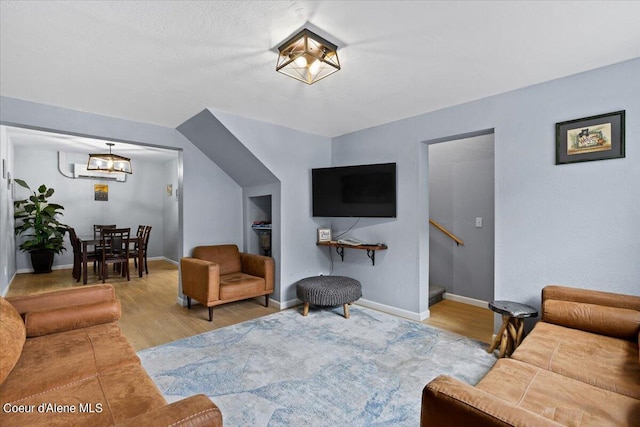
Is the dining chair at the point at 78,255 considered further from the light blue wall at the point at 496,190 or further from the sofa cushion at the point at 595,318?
the sofa cushion at the point at 595,318

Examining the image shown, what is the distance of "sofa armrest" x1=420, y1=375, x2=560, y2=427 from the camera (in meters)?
0.93

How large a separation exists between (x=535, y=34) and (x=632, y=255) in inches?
67.4

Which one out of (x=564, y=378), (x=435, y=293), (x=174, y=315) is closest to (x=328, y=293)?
(x=435, y=293)

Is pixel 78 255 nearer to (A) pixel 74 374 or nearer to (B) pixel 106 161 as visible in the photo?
(B) pixel 106 161

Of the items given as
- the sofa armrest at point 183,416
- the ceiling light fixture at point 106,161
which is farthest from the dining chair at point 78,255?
the sofa armrest at point 183,416

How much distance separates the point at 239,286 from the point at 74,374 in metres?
2.08

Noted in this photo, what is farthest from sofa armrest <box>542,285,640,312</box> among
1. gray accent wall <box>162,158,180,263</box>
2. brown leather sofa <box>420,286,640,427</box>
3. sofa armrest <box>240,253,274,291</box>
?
gray accent wall <box>162,158,180,263</box>

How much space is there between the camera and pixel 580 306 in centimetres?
210

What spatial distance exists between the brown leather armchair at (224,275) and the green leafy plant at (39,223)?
394 centimetres

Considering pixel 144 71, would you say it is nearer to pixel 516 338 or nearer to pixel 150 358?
pixel 150 358

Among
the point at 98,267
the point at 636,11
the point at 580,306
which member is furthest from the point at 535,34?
the point at 98,267

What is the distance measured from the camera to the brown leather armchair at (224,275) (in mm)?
3311

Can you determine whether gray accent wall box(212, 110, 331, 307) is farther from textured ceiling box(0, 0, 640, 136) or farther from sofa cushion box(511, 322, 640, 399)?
sofa cushion box(511, 322, 640, 399)

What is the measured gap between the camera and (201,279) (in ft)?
11.1
